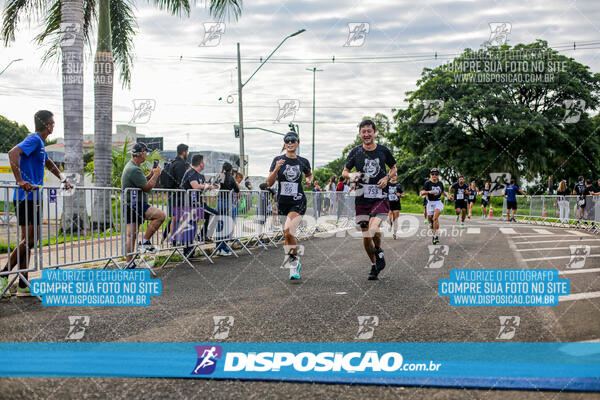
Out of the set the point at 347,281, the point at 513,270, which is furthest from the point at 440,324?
the point at 513,270

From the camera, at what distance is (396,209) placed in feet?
48.5

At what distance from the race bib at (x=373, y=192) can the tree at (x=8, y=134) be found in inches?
2502

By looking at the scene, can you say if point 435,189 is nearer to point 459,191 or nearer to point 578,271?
point 578,271

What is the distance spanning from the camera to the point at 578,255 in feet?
32.0

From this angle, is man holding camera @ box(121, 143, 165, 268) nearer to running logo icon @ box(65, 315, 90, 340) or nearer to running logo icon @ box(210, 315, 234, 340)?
running logo icon @ box(65, 315, 90, 340)

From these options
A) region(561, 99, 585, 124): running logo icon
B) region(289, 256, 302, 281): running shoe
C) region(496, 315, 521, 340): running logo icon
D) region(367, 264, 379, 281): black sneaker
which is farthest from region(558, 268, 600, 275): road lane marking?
region(561, 99, 585, 124): running logo icon

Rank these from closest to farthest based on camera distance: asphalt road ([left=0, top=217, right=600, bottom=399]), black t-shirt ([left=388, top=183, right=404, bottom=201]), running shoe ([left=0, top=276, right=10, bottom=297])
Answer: asphalt road ([left=0, top=217, right=600, bottom=399]) < running shoe ([left=0, top=276, right=10, bottom=297]) < black t-shirt ([left=388, top=183, right=404, bottom=201])

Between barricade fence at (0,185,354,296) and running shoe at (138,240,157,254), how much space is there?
0.04ft

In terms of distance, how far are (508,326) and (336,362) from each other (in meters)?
1.82

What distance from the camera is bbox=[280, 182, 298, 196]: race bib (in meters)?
7.76

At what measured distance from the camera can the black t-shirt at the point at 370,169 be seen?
7543 millimetres

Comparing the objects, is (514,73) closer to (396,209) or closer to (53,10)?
(396,209)

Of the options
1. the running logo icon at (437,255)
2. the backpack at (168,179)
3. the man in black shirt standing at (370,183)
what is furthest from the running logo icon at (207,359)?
the backpack at (168,179)

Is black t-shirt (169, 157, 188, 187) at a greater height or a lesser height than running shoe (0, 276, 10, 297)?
greater
